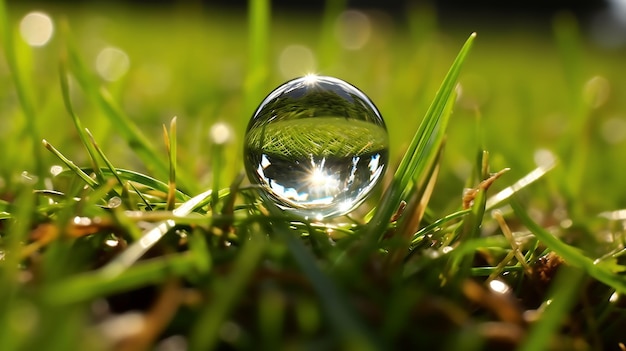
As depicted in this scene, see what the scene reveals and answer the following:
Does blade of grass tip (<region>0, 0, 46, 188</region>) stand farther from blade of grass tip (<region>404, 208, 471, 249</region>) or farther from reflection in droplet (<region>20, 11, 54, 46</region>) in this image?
reflection in droplet (<region>20, 11, 54, 46</region>)

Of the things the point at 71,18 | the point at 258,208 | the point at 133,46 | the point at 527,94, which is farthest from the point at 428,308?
the point at 71,18

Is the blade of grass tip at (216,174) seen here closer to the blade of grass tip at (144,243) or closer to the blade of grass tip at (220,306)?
the blade of grass tip at (144,243)

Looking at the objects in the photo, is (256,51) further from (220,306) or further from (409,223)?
(220,306)

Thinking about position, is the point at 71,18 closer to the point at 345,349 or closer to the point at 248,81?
the point at 248,81

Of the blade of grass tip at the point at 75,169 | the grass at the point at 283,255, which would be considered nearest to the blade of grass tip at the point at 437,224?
the grass at the point at 283,255

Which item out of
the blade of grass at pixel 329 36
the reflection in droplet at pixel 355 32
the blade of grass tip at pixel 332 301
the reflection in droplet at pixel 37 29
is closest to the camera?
the blade of grass tip at pixel 332 301

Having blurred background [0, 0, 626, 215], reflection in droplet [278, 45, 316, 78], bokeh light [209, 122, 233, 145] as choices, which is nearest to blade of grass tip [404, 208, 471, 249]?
blurred background [0, 0, 626, 215]

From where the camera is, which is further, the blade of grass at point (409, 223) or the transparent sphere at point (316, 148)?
the transparent sphere at point (316, 148)

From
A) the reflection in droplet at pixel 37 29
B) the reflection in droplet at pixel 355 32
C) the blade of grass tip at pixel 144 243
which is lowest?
the reflection in droplet at pixel 355 32
